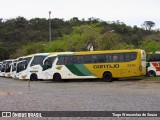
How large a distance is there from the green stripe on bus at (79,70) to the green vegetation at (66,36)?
11.9 meters

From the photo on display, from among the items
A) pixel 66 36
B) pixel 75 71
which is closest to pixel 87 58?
pixel 75 71

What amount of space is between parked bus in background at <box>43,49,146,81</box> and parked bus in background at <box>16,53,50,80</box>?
4.98 feet

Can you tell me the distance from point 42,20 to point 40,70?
7248 centimetres

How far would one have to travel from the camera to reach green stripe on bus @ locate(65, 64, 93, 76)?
3491 cm

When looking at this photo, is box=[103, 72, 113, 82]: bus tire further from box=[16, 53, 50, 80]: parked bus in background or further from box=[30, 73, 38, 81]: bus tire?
box=[30, 73, 38, 81]: bus tire

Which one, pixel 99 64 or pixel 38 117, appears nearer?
pixel 38 117

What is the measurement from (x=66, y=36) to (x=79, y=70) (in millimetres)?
22885

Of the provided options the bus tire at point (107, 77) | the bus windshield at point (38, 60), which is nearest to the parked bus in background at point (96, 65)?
the bus tire at point (107, 77)

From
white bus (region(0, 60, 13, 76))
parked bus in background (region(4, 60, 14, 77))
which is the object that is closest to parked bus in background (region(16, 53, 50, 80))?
parked bus in background (region(4, 60, 14, 77))

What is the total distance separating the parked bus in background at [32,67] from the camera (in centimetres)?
3853

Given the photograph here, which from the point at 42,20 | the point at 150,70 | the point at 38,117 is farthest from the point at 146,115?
the point at 42,20

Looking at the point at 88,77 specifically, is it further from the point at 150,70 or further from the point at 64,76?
the point at 150,70

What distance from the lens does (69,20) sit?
10206cm

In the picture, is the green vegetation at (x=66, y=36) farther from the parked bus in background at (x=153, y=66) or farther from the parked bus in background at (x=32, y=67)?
the parked bus in background at (x=32, y=67)
